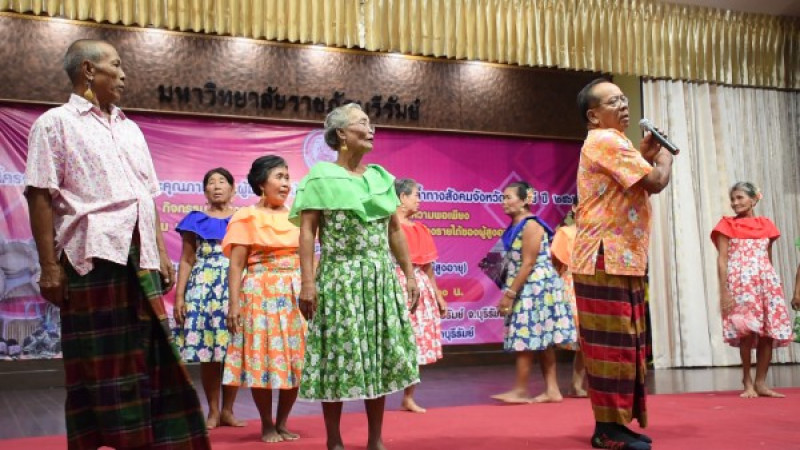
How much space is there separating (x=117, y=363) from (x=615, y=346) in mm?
2015

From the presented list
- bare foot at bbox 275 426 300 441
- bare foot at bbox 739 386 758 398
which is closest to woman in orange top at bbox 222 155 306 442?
bare foot at bbox 275 426 300 441

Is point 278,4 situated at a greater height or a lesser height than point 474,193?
greater

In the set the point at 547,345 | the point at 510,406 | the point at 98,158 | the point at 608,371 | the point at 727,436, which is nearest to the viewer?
the point at 98,158

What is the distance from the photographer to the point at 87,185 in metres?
2.89

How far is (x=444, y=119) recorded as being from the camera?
946cm

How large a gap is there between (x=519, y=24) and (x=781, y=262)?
4091 millimetres

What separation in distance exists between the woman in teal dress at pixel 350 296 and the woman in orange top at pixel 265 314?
0.85 metres

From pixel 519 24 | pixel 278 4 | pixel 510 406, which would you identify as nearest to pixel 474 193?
pixel 519 24

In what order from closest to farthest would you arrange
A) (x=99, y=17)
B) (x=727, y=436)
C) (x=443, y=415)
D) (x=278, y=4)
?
(x=727, y=436) < (x=443, y=415) < (x=99, y=17) < (x=278, y=4)

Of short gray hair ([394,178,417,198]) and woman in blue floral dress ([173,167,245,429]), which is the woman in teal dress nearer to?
woman in blue floral dress ([173,167,245,429])

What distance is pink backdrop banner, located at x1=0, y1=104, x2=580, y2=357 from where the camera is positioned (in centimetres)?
755

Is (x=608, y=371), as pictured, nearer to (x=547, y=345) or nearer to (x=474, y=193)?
(x=547, y=345)

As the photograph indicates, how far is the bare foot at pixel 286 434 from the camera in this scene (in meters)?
4.28

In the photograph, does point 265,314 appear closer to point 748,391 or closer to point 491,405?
point 491,405
